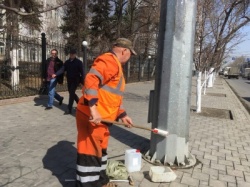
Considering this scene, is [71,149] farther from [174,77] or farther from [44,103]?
[44,103]

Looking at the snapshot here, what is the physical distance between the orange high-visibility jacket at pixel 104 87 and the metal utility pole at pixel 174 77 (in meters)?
1.30

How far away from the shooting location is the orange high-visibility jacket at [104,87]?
10.3 feet

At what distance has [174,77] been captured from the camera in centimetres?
458

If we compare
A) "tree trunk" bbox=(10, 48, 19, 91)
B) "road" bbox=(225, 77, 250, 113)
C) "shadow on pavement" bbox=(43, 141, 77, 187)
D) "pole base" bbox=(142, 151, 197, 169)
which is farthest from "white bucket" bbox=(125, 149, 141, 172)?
"road" bbox=(225, 77, 250, 113)

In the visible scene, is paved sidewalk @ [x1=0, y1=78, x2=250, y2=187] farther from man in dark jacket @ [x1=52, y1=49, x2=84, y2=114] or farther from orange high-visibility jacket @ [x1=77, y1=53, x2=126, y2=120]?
orange high-visibility jacket @ [x1=77, y1=53, x2=126, y2=120]

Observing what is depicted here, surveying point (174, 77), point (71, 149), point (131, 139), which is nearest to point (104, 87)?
point (174, 77)

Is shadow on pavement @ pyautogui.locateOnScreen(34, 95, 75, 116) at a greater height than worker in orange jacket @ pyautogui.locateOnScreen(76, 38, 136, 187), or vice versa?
worker in orange jacket @ pyautogui.locateOnScreen(76, 38, 136, 187)

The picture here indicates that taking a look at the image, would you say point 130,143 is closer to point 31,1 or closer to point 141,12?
point 31,1

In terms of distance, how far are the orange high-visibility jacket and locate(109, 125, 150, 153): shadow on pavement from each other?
2.23 meters

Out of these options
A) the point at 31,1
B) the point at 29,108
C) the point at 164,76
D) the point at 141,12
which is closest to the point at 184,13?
the point at 164,76

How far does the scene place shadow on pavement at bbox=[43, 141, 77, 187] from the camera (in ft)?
13.3

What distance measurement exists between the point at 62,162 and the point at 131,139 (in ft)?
6.29

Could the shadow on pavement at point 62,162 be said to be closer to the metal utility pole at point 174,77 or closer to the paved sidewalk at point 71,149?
the paved sidewalk at point 71,149

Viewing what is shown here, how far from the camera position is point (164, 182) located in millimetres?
4023
